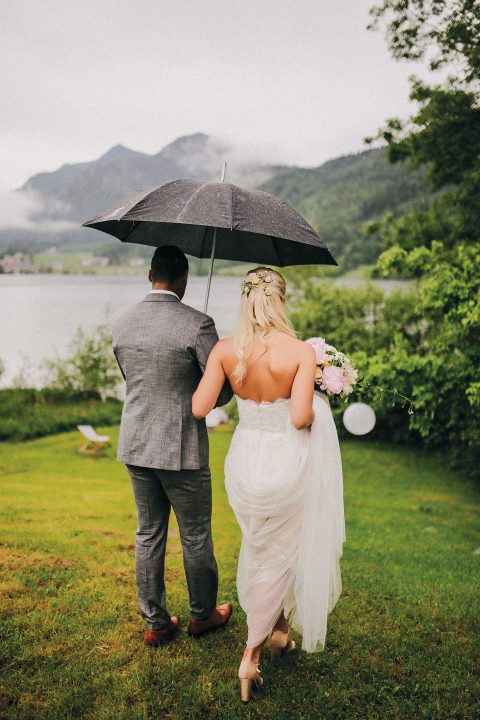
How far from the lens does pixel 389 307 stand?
15.2 metres

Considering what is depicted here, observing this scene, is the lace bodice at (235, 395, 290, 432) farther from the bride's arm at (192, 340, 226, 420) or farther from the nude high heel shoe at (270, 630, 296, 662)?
the nude high heel shoe at (270, 630, 296, 662)

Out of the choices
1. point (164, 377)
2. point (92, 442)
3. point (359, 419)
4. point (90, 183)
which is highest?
point (90, 183)

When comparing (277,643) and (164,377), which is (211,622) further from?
(164,377)

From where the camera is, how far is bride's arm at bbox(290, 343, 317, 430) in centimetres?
323

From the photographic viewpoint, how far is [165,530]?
12.3 ft

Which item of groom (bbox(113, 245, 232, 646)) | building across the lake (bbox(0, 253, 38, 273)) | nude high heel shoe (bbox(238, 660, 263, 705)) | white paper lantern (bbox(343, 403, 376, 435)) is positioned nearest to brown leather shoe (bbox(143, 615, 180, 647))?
groom (bbox(113, 245, 232, 646))

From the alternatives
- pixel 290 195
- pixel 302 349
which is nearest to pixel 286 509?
pixel 302 349

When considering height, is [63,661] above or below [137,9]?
below

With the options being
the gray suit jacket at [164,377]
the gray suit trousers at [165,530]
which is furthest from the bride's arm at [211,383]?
the gray suit trousers at [165,530]

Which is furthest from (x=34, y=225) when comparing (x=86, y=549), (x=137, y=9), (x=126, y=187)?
(x=86, y=549)

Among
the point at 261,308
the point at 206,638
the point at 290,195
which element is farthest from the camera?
the point at 290,195

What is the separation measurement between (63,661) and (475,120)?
448 inches

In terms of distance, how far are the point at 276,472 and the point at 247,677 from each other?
117cm

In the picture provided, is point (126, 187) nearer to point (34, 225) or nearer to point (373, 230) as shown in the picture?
point (34, 225)
